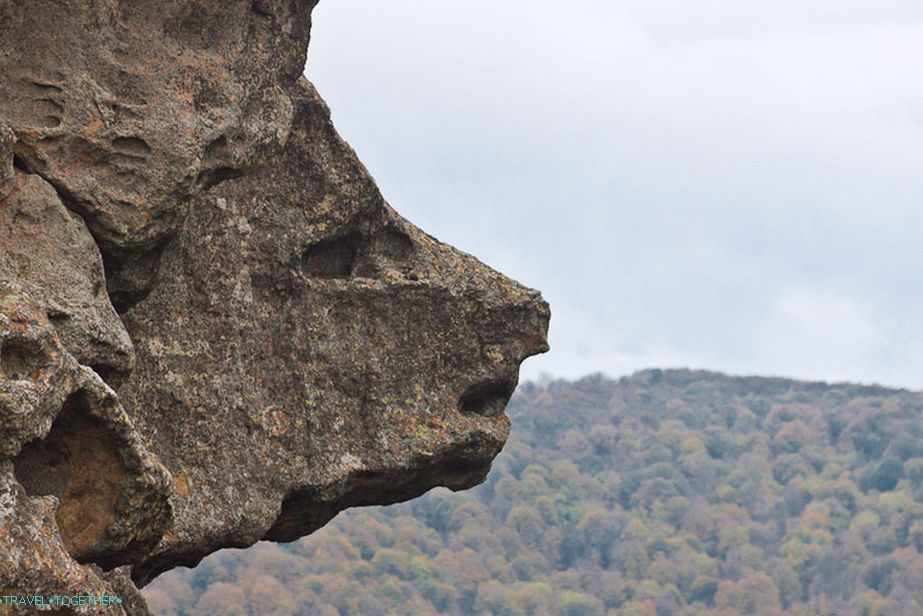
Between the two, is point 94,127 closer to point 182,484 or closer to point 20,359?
point 20,359

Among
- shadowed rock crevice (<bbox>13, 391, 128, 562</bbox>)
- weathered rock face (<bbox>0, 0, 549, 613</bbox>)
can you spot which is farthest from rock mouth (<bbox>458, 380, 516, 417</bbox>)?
shadowed rock crevice (<bbox>13, 391, 128, 562</bbox>)

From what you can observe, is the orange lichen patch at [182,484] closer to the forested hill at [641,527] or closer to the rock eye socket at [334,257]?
the rock eye socket at [334,257]

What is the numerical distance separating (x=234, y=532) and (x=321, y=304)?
8.09 feet

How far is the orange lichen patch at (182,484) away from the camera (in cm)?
1412

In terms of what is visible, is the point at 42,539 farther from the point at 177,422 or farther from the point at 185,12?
the point at 185,12

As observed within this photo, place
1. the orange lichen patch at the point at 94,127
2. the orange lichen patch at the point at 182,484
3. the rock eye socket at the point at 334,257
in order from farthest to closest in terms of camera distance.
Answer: the rock eye socket at the point at 334,257 → the orange lichen patch at the point at 182,484 → the orange lichen patch at the point at 94,127

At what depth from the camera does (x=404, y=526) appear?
10350 cm

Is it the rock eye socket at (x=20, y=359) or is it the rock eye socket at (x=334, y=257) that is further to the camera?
the rock eye socket at (x=334, y=257)

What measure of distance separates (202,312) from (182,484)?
1.54 metres

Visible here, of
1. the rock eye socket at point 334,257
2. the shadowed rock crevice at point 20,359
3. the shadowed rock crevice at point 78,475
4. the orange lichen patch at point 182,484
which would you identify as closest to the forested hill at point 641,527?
the rock eye socket at point 334,257

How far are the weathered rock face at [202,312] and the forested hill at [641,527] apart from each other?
6927 cm

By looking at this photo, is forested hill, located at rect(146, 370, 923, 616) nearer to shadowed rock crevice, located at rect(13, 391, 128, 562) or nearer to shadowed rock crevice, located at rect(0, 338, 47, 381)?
shadowed rock crevice, located at rect(13, 391, 128, 562)

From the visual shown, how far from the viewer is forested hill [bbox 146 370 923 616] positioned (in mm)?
94562

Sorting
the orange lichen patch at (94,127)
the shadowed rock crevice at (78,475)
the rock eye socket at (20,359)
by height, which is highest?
the orange lichen patch at (94,127)
